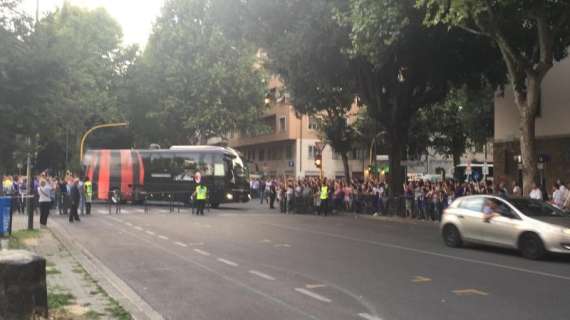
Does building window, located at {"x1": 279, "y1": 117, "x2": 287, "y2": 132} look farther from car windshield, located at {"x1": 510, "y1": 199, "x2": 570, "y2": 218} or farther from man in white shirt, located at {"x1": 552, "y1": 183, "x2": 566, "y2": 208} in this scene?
car windshield, located at {"x1": 510, "y1": 199, "x2": 570, "y2": 218}

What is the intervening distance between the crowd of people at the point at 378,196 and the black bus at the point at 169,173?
2.92 meters

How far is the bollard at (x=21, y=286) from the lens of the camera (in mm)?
6176

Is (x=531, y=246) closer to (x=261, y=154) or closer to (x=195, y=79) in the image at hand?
(x=195, y=79)

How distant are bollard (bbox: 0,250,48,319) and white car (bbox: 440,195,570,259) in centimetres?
1016

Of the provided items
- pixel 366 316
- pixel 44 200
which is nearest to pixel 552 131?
pixel 44 200

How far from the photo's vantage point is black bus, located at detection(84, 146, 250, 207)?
3475 centimetres

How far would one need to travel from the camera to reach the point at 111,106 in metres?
Result: 53.3

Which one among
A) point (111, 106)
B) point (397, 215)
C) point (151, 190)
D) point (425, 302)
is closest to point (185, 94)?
point (111, 106)

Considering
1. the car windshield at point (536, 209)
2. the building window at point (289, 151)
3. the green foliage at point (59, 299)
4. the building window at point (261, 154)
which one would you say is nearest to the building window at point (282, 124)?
the building window at point (289, 151)

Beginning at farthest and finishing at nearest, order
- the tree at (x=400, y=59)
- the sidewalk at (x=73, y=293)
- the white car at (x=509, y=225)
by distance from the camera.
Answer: the tree at (x=400, y=59), the white car at (x=509, y=225), the sidewalk at (x=73, y=293)

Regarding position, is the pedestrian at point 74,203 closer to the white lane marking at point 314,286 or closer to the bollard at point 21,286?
the white lane marking at point 314,286

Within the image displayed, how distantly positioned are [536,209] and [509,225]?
0.85 meters

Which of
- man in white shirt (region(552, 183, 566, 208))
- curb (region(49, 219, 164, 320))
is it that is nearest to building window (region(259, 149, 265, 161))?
man in white shirt (region(552, 183, 566, 208))

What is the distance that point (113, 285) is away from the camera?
9.12m
